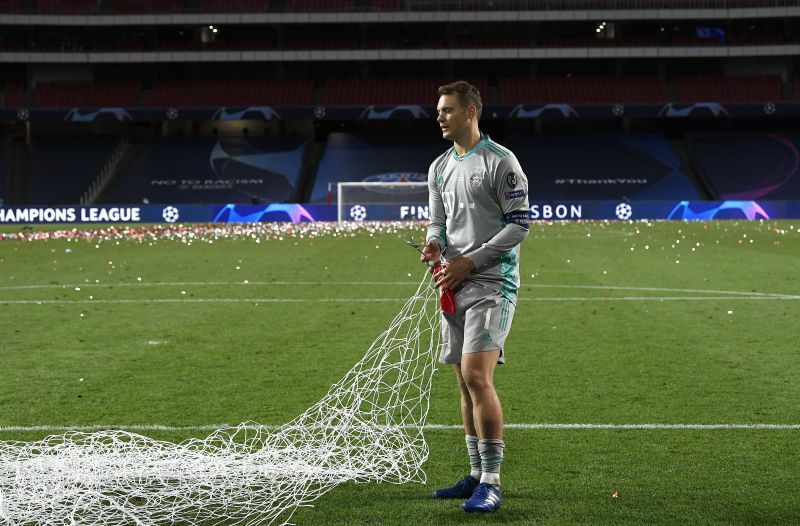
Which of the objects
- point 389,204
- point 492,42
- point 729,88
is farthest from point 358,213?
point 729,88

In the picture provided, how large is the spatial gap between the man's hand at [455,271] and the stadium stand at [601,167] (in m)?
44.1

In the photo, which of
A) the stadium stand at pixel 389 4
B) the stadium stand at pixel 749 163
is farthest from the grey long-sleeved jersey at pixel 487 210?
the stadium stand at pixel 389 4

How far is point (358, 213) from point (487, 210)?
36.5 meters

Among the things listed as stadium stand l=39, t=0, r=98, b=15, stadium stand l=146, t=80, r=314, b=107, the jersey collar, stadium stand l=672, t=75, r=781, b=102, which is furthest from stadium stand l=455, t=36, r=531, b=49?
the jersey collar

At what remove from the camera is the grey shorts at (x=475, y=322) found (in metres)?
5.38

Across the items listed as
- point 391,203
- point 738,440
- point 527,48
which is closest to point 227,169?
point 391,203

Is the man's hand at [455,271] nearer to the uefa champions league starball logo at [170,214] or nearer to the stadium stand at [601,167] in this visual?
the uefa champions league starball logo at [170,214]

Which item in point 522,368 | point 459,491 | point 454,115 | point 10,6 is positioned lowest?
point 522,368

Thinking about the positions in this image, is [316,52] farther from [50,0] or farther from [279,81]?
[50,0]

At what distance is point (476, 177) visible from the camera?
546cm

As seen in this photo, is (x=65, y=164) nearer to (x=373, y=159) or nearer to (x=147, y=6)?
(x=147, y=6)

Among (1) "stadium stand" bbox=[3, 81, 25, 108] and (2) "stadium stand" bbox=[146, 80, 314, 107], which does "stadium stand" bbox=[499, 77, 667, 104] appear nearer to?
(2) "stadium stand" bbox=[146, 80, 314, 107]

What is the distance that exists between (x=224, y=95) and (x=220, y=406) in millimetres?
50779

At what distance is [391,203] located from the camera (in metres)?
42.4
